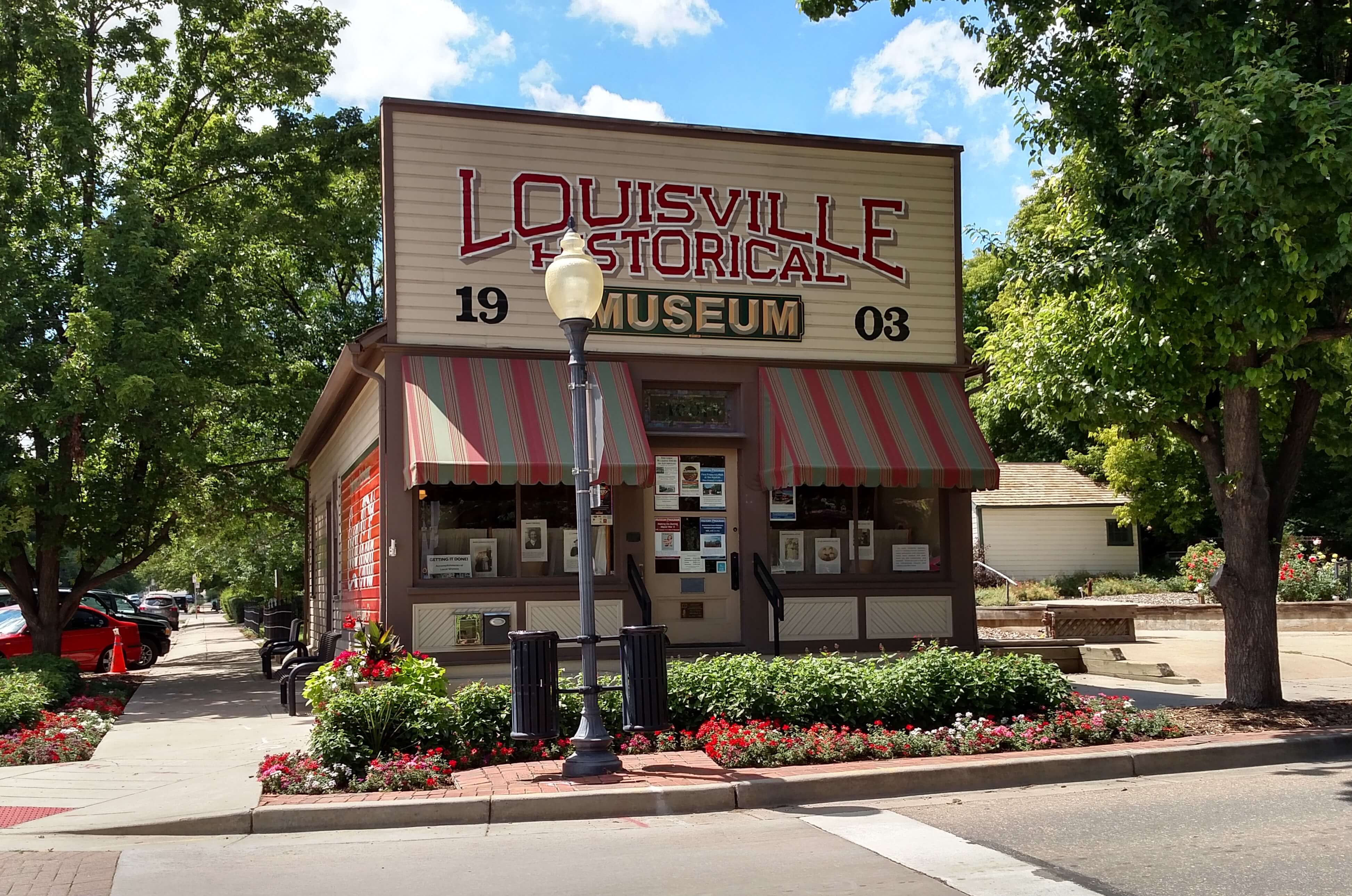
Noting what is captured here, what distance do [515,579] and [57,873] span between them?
7224 mm

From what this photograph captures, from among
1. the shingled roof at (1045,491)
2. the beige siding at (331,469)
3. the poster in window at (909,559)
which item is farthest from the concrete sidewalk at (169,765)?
the shingled roof at (1045,491)

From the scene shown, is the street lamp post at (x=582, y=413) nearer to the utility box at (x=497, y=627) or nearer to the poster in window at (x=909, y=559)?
the utility box at (x=497, y=627)

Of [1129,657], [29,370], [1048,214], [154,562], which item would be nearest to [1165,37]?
[1048,214]

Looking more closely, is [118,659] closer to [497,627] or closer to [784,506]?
[497,627]

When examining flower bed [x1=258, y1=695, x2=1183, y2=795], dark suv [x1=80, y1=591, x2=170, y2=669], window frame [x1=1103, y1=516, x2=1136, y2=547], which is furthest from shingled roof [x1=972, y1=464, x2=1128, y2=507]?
flower bed [x1=258, y1=695, x2=1183, y2=795]

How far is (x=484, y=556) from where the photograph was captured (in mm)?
13977

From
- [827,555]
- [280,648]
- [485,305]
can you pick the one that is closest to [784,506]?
[827,555]

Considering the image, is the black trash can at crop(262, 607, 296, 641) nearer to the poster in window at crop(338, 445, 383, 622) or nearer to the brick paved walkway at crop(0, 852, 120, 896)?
the poster in window at crop(338, 445, 383, 622)

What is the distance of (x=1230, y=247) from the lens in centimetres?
1081

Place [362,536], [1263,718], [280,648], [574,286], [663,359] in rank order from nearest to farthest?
[574,286] < [1263,718] < [663,359] < [362,536] < [280,648]

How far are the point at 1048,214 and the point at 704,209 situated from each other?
428cm

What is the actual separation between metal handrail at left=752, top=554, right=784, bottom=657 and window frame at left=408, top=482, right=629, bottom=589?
1657mm

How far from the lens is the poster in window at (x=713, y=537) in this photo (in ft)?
48.9

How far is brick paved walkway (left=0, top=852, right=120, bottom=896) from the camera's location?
637cm
